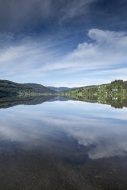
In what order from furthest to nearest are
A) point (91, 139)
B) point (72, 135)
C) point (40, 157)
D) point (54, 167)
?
point (72, 135) < point (91, 139) < point (40, 157) < point (54, 167)

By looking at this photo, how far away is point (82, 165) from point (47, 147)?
24.2 ft

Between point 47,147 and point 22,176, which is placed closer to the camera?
point 22,176

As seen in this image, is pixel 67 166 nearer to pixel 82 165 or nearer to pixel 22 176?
pixel 82 165

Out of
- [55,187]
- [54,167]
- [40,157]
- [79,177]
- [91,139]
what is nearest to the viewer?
[55,187]

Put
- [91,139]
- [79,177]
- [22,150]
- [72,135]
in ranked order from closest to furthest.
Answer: [79,177] < [22,150] < [91,139] < [72,135]

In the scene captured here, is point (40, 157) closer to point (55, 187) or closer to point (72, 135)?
point (55, 187)

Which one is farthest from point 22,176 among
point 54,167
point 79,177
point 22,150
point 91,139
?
point 91,139

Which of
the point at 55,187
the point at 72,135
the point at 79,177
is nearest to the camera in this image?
the point at 55,187

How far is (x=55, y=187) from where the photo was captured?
1655cm

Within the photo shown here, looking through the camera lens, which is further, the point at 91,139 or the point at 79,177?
the point at 91,139

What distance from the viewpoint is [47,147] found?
2739cm

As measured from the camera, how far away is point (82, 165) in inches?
831

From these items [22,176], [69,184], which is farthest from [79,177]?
[22,176]

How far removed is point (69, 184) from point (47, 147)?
34.8 feet
